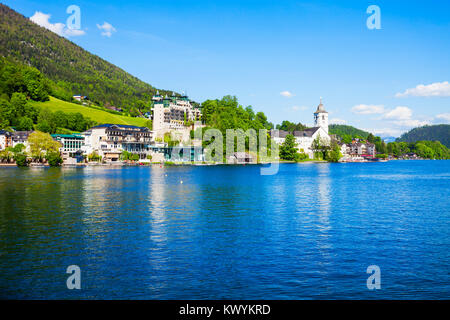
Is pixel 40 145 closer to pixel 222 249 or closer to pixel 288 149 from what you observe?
pixel 288 149

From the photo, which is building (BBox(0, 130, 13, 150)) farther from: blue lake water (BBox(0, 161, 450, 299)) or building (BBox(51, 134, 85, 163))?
blue lake water (BBox(0, 161, 450, 299))

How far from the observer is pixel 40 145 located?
415 ft

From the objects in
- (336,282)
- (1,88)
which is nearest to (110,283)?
(336,282)

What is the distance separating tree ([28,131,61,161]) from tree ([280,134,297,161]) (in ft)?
348

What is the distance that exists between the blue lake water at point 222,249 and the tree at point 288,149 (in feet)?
481

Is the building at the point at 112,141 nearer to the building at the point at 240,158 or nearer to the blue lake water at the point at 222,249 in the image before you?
the building at the point at 240,158

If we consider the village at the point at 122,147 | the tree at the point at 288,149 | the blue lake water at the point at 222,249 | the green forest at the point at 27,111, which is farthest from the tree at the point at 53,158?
the tree at the point at 288,149

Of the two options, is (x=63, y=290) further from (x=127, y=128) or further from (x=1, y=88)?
(x=1, y=88)

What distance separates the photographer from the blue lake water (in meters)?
17.3

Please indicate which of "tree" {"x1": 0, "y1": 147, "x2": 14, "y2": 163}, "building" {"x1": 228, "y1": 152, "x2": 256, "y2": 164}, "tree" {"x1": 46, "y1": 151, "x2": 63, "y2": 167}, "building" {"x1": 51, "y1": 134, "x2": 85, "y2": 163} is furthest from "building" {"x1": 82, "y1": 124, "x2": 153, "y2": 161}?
"building" {"x1": 228, "y1": 152, "x2": 256, "y2": 164}

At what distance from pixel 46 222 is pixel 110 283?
1654 centimetres
